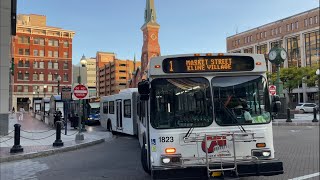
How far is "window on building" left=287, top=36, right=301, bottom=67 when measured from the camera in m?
83.7

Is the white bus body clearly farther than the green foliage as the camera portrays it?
No

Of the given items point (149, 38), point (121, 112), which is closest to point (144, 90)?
point (121, 112)

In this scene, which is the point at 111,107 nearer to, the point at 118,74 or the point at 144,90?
the point at 144,90

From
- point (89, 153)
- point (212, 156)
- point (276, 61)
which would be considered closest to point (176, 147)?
point (212, 156)

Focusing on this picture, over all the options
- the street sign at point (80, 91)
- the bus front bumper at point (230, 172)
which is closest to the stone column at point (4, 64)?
the street sign at point (80, 91)

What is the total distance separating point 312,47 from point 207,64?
80.7 meters

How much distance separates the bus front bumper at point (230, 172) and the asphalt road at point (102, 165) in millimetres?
1449

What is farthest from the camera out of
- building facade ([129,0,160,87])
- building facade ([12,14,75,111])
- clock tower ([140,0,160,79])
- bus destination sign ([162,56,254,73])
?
clock tower ([140,0,160,79])

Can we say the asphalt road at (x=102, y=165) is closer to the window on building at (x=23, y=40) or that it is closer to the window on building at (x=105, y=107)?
the window on building at (x=105, y=107)

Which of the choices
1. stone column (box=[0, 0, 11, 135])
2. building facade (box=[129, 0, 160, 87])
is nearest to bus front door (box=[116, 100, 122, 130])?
stone column (box=[0, 0, 11, 135])

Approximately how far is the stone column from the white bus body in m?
6.05

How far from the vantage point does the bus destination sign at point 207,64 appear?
22.8 ft

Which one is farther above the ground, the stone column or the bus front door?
the stone column

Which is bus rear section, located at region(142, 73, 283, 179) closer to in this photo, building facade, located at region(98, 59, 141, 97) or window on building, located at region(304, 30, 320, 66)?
window on building, located at region(304, 30, 320, 66)
